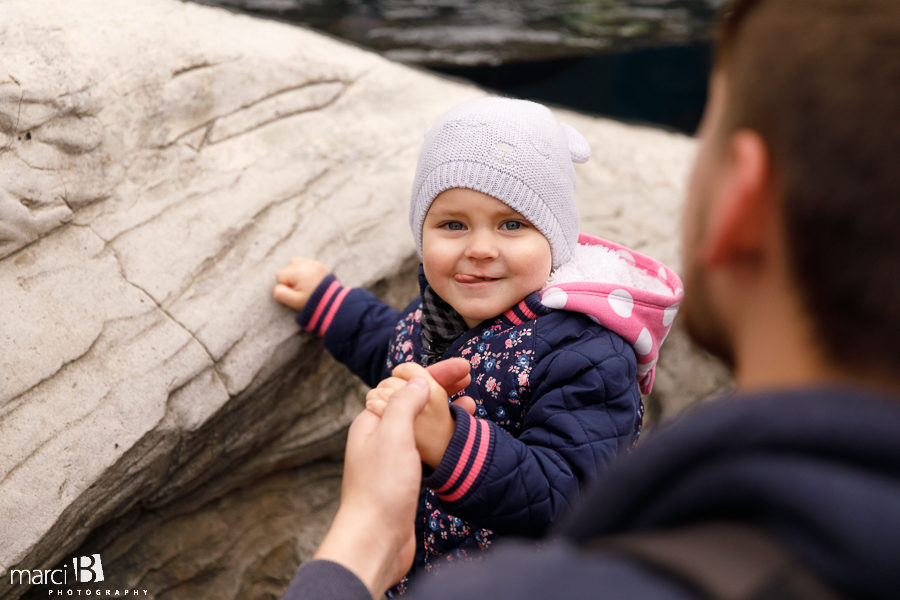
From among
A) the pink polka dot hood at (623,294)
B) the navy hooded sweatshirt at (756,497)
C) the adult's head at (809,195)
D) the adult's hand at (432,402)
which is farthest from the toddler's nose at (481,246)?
the navy hooded sweatshirt at (756,497)

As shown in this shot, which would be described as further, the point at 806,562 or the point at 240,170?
the point at 240,170

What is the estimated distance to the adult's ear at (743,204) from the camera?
0.82 metres

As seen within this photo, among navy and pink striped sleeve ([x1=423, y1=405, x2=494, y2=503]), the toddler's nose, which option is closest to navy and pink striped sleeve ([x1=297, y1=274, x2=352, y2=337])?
the toddler's nose

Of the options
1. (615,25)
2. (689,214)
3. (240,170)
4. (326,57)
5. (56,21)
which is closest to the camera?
(689,214)

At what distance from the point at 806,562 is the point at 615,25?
198 inches

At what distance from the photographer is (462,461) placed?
1607 millimetres

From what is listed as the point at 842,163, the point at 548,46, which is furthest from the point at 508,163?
the point at 548,46

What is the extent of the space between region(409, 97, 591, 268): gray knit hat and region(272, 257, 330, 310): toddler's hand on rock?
41 cm

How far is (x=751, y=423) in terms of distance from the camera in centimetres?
72

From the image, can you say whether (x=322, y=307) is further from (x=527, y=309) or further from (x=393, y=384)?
(x=393, y=384)

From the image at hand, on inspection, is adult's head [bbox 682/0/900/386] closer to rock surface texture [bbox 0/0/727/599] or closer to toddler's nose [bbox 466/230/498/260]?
toddler's nose [bbox 466/230/498/260]

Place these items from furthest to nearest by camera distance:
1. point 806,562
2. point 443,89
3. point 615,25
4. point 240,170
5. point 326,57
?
1. point 615,25
2. point 443,89
3. point 326,57
4. point 240,170
5. point 806,562

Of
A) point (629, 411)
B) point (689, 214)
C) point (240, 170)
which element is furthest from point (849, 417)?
point (240, 170)

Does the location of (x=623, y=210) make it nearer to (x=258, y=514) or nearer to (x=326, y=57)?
(x=326, y=57)
